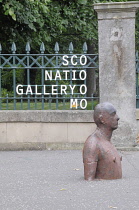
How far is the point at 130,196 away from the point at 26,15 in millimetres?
9916

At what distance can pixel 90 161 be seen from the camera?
6895mm

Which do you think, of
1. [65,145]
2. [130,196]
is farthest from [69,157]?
[130,196]

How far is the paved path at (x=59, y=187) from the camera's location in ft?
18.7

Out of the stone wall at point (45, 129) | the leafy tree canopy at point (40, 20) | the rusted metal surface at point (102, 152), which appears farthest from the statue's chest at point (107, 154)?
the leafy tree canopy at point (40, 20)

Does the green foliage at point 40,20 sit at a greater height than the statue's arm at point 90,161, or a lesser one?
greater

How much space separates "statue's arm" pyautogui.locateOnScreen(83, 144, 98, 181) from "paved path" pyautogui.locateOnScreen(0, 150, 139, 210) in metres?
0.13

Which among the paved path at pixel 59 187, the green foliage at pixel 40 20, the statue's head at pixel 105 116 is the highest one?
the green foliage at pixel 40 20

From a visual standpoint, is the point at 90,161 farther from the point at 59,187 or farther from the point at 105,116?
the point at 105,116

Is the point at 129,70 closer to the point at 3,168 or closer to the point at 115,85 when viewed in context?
the point at 115,85

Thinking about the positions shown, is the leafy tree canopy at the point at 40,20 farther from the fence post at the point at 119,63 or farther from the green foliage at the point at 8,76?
the green foliage at the point at 8,76

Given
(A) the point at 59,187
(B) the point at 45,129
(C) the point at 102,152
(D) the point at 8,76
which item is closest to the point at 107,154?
(C) the point at 102,152

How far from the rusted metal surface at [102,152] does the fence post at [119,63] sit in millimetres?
3282

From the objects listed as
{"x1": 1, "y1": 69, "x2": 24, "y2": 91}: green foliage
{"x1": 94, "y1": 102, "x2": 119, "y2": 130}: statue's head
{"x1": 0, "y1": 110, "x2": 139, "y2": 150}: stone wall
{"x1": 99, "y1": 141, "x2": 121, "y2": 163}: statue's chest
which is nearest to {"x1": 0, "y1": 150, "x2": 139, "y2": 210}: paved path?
{"x1": 99, "y1": 141, "x2": 121, "y2": 163}: statue's chest

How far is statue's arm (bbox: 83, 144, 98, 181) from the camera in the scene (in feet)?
22.6
